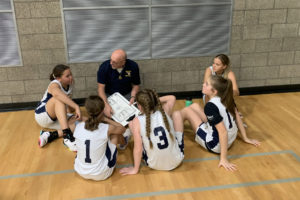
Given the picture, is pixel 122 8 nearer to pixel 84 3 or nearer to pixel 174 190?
pixel 84 3

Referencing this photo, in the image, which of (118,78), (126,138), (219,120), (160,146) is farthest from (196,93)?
(160,146)

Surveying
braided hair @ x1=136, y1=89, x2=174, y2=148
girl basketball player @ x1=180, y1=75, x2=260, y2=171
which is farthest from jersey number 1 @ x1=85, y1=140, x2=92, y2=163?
girl basketball player @ x1=180, y1=75, x2=260, y2=171

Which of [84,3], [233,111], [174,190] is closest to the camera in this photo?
[174,190]

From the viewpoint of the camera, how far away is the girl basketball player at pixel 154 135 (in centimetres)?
257

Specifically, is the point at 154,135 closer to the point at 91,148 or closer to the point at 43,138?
the point at 91,148

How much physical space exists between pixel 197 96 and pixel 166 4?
1.46m

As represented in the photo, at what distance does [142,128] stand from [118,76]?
1315 mm

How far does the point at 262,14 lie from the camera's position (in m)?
4.39

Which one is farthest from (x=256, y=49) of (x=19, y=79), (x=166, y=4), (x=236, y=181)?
(x=19, y=79)

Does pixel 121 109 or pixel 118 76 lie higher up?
pixel 118 76

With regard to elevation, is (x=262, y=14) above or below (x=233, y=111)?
above

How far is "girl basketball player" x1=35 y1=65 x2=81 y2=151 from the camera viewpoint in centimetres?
324

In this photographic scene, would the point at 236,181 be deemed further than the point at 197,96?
No

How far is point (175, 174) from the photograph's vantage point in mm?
2750
